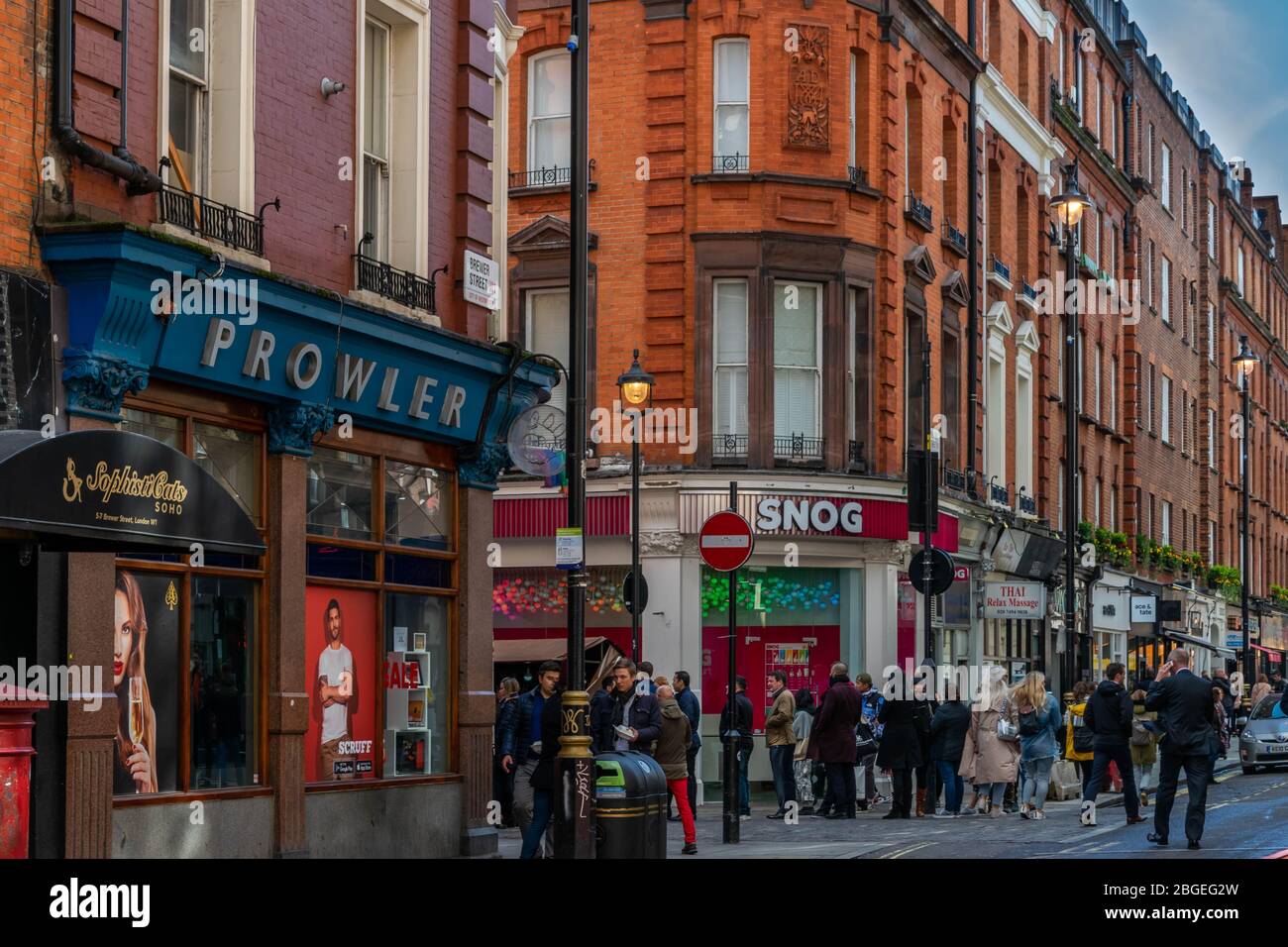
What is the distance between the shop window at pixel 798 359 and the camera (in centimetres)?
3159

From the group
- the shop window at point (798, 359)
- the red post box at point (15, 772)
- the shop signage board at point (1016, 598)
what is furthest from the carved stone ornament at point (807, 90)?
the red post box at point (15, 772)

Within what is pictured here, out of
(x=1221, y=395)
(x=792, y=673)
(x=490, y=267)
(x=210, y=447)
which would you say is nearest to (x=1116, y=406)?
(x=1221, y=395)

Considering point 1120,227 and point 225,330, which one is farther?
point 1120,227

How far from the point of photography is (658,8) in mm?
31812

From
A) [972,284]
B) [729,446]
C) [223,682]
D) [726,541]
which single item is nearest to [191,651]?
[223,682]

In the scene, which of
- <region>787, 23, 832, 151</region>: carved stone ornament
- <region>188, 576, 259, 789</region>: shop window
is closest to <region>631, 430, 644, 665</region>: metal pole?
<region>787, 23, 832, 151</region>: carved stone ornament

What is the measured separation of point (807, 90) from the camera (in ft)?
104

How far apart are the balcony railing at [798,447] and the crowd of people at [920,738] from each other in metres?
4.15

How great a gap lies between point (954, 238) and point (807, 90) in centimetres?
672

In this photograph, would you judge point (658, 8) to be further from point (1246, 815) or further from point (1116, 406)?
point (1116, 406)

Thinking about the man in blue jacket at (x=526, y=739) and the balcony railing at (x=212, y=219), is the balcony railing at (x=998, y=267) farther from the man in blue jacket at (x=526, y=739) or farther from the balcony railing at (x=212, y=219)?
the balcony railing at (x=212, y=219)

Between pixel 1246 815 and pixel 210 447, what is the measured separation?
1379 centimetres

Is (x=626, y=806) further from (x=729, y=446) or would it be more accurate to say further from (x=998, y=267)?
(x=998, y=267)
